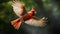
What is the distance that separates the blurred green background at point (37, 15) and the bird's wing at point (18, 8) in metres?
0.02

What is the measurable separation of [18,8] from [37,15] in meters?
0.14

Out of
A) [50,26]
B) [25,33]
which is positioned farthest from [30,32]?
[50,26]

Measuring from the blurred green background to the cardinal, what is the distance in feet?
0.07

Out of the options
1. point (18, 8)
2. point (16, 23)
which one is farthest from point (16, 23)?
point (18, 8)

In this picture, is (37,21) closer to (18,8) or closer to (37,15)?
(37,15)

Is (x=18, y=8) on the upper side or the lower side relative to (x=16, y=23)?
upper

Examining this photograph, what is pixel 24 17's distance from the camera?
1.21 metres

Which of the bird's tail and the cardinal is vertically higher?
the cardinal

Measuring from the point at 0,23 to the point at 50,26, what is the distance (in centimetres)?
35

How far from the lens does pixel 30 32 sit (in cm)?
123

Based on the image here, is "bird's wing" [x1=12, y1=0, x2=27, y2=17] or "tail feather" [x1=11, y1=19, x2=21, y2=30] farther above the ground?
"bird's wing" [x1=12, y1=0, x2=27, y2=17]

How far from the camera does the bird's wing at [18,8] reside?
3.96 feet

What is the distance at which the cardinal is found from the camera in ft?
3.96

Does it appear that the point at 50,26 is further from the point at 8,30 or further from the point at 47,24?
the point at 8,30
